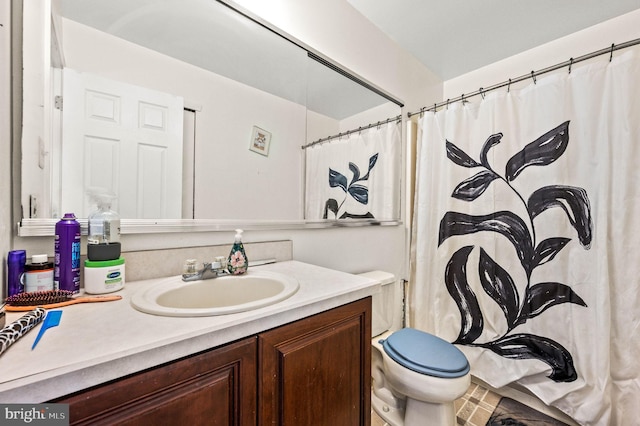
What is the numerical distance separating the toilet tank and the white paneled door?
1.17 meters

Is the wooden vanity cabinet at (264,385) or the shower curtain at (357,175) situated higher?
the shower curtain at (357,175)

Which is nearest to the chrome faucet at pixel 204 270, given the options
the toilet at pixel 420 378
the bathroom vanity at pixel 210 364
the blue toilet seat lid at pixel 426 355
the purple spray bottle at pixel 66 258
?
the bathroom vanity at pixel 210 364

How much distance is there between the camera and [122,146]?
2.82ft

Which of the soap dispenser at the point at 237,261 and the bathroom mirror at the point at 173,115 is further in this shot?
the soap dispenser at the point at 237,261

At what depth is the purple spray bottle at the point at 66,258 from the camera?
666 millimetres

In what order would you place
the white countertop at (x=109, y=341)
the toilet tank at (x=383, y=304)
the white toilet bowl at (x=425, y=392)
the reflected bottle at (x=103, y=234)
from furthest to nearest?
the toilet tank at (x=383, y=304), the white toilet bowl at (x=425, y=392), the reflected bottle at (x=103, y=234), the white countertop at (x=109, y=341)

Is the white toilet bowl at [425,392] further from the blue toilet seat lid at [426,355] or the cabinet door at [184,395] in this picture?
the cabinet door at [184,395]

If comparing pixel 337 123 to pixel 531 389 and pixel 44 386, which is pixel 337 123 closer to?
pixel 44 386

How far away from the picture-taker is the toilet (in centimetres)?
104

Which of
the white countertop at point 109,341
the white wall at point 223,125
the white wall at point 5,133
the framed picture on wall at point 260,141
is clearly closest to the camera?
the white countertop at point 109,341

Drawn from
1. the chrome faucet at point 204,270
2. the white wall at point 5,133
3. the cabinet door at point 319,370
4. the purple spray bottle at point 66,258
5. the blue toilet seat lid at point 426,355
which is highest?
the white wall at point 5,133

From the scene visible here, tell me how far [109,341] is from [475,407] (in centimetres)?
180

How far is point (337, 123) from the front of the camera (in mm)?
1575

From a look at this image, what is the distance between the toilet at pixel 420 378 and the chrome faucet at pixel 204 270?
0.68 meters
